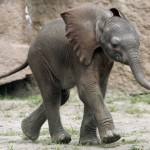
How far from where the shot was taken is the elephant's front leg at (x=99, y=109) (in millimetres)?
7535

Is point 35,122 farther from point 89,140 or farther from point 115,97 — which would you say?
point 115,97

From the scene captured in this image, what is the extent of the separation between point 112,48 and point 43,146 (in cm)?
133

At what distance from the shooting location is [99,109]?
761cm

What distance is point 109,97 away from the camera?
13.0 meters

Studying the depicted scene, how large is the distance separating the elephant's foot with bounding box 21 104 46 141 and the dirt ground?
9 cm

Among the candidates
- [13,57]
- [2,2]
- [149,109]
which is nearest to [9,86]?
[13,57]

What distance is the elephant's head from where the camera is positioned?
7395 millimetres

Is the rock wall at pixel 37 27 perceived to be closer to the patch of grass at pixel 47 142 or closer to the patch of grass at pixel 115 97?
the patch of grass at pixel 115 97

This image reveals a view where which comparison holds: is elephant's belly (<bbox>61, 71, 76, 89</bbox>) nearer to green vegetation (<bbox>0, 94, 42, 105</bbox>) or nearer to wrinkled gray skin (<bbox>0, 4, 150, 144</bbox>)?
wrinkled gray skin (<bbox>0, 4, 150, 144</bbox>)

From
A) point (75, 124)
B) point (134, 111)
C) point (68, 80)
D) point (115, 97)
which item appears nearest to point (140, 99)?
point (115, 97)

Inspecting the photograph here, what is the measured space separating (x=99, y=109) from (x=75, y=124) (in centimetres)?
324

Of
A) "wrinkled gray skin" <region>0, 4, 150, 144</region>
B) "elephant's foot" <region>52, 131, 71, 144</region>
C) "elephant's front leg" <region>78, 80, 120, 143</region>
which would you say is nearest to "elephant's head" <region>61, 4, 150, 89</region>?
"wrinkled gray skin" <region>0, 4, 150, 144</region>

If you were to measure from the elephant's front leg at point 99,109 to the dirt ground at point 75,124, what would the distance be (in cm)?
25

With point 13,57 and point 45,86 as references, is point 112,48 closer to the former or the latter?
point 45,86
